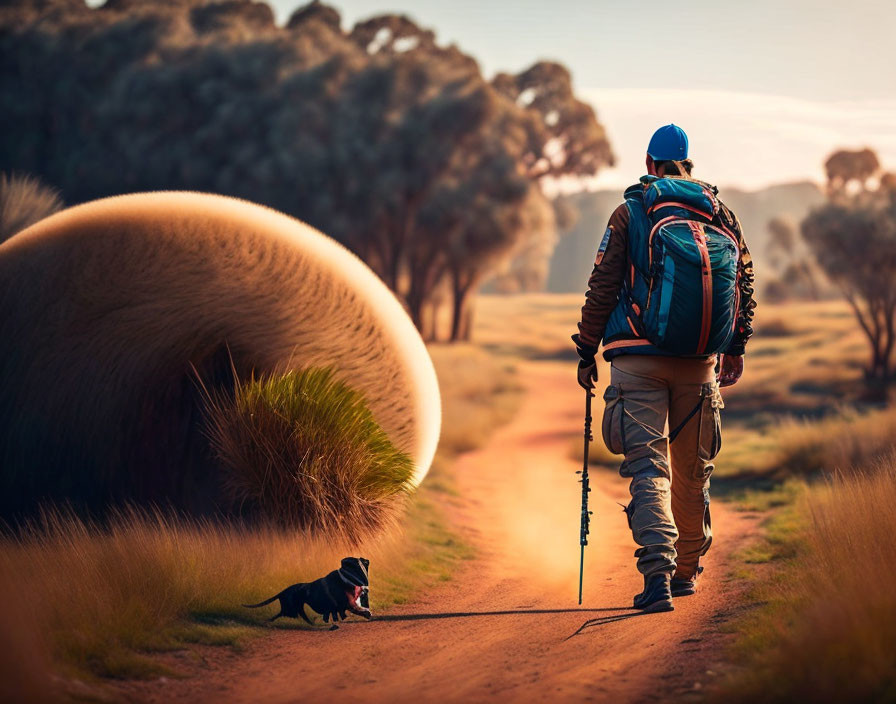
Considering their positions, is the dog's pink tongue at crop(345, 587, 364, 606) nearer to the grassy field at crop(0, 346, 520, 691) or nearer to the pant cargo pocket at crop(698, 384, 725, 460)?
the grassy field at crop(0, 346, 520, 691)

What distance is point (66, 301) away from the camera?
7.71 metres

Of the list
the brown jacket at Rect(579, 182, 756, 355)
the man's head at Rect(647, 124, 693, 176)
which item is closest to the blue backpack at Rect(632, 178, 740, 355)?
the brown jacket at Rect(579, 182, 756, 355)

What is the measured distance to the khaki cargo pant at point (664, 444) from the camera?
572cm

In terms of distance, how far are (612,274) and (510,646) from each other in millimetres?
2227

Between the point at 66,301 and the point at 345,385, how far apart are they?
2.24 meters

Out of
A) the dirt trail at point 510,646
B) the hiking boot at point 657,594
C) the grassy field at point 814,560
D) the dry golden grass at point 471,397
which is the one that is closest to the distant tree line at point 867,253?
the grassy field at point 814,560

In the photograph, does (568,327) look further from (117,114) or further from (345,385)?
(345,385)

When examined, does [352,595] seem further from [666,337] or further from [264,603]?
[666,337]

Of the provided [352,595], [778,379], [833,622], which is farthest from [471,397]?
[833,622]

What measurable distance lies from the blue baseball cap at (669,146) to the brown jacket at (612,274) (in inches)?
16.2

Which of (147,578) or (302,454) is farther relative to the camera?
(302,454)

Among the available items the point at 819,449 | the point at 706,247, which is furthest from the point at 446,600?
the point at 819,449

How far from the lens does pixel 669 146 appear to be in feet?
20.1

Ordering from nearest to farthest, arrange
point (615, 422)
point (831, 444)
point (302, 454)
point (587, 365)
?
point (615, 422) < point (587, 365) < point (302, 454) < point (831, 444)
